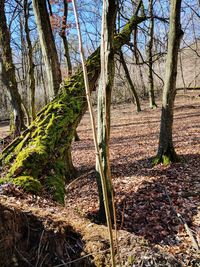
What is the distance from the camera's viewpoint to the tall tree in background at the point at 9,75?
27.7ft

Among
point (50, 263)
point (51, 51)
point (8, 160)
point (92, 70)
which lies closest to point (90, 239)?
point (50, 263)

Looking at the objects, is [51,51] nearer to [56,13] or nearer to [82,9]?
[56,13]

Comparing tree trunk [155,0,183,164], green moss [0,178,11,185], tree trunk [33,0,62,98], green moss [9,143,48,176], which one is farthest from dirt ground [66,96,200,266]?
tree trunk [33,0,62,98]

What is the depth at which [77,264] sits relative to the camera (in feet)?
6.75

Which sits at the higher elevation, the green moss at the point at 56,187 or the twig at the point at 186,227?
the green moss at the point at 56,187

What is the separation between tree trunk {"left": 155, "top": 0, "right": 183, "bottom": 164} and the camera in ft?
16.4

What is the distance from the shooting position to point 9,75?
346 inches

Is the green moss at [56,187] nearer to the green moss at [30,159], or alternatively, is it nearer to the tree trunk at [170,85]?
the green moss at [30,159]

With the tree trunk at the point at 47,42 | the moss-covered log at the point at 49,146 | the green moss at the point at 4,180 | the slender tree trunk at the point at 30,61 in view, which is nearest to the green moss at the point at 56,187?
the moss-covered log at the point at 49,146

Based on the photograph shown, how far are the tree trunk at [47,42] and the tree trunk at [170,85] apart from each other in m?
2.48

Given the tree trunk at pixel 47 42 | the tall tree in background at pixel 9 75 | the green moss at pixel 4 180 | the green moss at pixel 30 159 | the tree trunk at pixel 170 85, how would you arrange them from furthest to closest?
the tall tree in background at pixel 9 75 → the tree trunk at pixel 47 42 → the tree trunk at pixel 170 85 → the green moss at pixel 30 159 → the green moss at pixel 4 180

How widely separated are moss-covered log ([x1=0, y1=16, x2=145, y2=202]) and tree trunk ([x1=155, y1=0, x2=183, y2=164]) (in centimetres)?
154

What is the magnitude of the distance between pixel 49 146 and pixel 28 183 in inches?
30.4

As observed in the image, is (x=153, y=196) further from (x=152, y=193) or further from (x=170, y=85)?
(x=170, y=85)
